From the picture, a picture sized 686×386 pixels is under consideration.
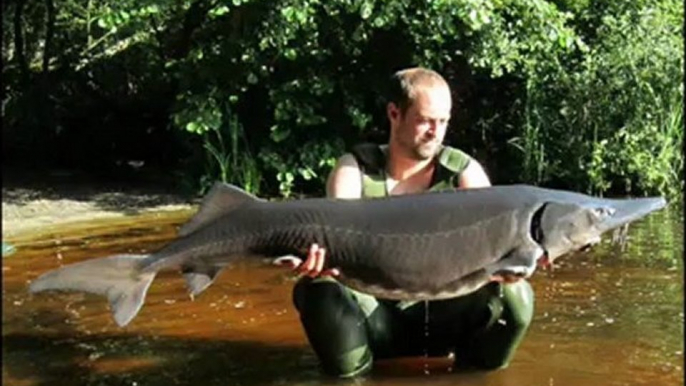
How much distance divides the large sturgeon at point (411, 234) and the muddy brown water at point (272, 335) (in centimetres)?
73

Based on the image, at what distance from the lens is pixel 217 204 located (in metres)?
4.36

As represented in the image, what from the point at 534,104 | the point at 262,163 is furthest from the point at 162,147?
the point at 534,104

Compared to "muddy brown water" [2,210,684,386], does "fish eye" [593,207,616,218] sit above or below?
above

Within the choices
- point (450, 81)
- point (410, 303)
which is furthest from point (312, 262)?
point (450, 81)

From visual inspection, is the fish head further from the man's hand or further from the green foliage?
the green foliage

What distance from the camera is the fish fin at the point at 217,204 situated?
4.33 metres

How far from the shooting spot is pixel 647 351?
5.40m

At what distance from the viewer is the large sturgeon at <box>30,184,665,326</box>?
4.32 meters

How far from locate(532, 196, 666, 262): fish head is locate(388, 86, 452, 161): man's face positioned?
0.64 metres

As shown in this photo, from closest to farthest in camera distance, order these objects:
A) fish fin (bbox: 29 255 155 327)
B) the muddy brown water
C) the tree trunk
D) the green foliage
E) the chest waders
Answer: fish fin (bbox: 29 255 155 327) < the chest waders < the muddy brown water < the green foliage < the tree trunk

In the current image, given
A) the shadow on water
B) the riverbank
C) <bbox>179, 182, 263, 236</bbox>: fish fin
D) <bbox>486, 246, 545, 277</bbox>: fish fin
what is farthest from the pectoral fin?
the riverbank

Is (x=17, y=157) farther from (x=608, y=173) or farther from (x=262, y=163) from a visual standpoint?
(x=608, y=173)

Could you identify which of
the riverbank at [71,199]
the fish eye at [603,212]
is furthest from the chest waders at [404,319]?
the riverbank at [71,199]

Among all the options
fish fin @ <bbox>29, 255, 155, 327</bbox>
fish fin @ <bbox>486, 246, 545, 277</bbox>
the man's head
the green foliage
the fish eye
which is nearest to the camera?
fish fin @ <bbox>29, 255, 155, 327</bbox>
